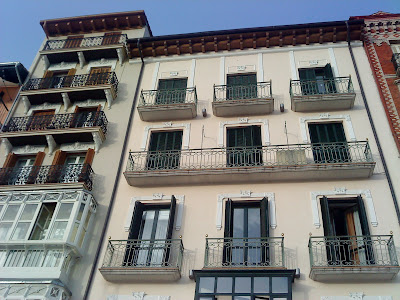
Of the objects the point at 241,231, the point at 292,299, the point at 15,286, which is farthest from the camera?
the point at 241,231

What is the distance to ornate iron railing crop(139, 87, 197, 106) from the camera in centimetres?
1889

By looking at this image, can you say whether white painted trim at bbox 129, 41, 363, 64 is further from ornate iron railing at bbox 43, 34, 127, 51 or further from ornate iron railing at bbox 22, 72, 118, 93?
ornate iron railing at bbox 22, 72, 118, 93

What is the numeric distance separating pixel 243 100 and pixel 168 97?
146 inches

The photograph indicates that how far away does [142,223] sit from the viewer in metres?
15.1

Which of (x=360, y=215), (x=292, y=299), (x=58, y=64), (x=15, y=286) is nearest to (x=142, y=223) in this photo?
(x=15, y=286)

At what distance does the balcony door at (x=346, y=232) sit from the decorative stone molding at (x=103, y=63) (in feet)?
42.8

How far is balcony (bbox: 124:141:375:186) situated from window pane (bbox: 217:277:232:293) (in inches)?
165

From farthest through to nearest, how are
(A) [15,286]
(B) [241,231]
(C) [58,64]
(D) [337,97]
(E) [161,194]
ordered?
(C) [58,64]
(D) [337,97]
(E) [161,194]
(B) [241,231]
(A) [15,286]

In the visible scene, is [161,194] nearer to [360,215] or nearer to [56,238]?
[56,238]

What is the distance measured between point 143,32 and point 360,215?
15.6 m

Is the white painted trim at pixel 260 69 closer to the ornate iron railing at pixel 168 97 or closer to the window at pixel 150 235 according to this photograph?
the ornate iron railing at pixel 168 97

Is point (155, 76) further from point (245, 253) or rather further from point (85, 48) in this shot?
point (245, 253)

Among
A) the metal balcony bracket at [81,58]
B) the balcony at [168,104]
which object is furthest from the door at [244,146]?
the metal balcony bracket at [81,58]

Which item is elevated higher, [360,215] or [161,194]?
[161,194]
